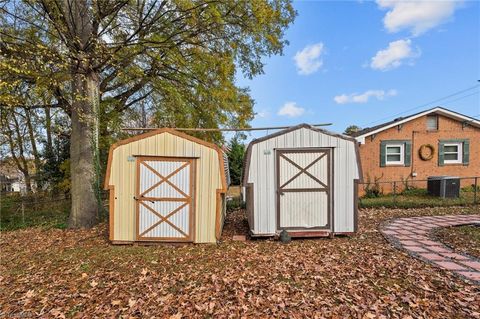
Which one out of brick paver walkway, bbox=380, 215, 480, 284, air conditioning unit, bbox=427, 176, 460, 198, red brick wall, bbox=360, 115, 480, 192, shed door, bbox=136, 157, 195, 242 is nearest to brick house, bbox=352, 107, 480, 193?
red brick wall, bbox=360, 115, 480, 192

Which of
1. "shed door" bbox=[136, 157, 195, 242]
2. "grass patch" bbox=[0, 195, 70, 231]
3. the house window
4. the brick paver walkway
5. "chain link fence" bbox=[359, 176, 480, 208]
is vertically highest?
the house window

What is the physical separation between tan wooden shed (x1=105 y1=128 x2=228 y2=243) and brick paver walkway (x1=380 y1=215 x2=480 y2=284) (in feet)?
14.5

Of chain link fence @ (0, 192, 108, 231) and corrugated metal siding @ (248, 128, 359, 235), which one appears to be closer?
corrugated metal siding @ (248, 128, 359, 235)

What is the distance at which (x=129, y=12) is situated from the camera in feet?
26.2

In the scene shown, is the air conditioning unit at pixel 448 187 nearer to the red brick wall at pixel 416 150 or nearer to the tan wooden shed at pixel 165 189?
the red brick wall at pixel 416 150

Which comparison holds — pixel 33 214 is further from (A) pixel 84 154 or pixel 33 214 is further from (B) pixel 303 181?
(B) pixel 303 181

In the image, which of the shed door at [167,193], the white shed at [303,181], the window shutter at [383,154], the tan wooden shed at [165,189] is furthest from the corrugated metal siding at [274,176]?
the window shutter at [383,154]

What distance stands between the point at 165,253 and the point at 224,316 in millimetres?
2984

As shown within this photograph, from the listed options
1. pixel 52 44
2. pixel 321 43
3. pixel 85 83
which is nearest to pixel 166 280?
pixel 85 83

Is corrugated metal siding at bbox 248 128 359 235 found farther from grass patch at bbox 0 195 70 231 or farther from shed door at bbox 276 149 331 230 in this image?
grass patch at bbox 0 195 70 231

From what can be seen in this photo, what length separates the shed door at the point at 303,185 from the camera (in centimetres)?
677

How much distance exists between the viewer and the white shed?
6754mm

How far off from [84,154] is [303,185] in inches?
258

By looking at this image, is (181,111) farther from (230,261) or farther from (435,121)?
(435,121)
